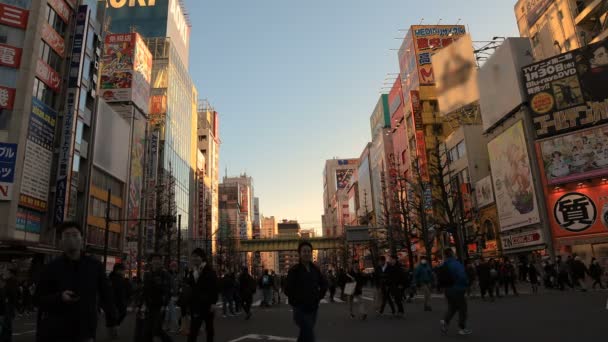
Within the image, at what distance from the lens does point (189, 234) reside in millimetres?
73312

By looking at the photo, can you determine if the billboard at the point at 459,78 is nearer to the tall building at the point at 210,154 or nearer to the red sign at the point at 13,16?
the red sign at the point at 13,16

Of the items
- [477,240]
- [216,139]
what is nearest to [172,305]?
[477,240]

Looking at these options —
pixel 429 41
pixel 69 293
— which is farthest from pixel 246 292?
pixel 429 41

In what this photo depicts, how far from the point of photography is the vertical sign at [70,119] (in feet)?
109

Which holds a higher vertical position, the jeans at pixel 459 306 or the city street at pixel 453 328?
the jeans at pixel 459 306

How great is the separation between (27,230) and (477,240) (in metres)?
38.5

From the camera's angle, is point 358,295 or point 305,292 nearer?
point 305,292

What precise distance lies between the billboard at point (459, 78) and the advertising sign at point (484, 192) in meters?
10.1

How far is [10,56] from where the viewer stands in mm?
30625

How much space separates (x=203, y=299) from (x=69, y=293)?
11.1 feet

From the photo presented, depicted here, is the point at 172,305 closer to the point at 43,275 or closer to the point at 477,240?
the point at 43,275

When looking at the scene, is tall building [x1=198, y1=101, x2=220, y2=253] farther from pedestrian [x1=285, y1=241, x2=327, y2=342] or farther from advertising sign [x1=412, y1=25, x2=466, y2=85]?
pedestrian [x1=285, y1=241, x2=327, y2=342]

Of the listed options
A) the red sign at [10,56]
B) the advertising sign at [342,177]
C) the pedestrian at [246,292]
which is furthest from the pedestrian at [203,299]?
the advertising sign at [342,177]

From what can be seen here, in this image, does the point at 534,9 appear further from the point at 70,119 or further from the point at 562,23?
the point at 70,119
